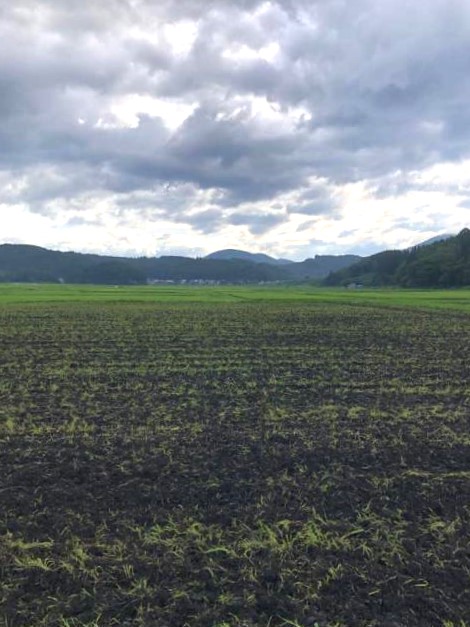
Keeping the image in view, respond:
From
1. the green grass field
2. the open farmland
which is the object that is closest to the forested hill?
the green grass field

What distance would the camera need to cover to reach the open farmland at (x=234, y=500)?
13.8 ft

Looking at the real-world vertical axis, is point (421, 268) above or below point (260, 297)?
above

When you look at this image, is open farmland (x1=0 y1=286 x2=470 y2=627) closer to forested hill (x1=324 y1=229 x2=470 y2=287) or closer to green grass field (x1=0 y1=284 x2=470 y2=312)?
green grass field (x1=0 y1=284 x2=470 y2=312)

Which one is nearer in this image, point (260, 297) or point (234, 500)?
point (234, 500)

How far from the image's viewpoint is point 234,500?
599cm

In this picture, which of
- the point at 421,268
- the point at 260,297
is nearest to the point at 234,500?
the point at 260,297

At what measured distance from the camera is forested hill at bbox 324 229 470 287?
106 m

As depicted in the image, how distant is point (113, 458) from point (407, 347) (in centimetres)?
1537

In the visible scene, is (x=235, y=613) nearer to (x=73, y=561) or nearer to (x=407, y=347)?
(x=73, y=561)

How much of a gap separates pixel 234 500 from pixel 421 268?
4601 inches

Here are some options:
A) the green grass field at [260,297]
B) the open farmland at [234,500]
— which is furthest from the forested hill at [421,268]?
the open farmland at [234,500]

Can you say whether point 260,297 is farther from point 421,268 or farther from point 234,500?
point 421,268

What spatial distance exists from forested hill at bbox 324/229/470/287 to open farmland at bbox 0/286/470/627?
101 m

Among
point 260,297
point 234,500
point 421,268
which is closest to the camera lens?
point 234,500
